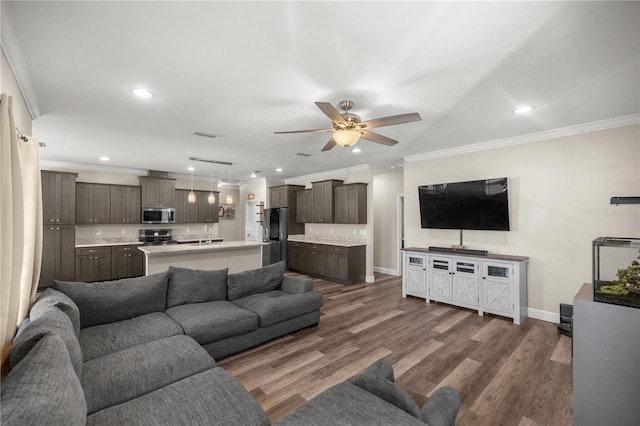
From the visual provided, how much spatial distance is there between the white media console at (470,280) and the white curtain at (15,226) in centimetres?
489

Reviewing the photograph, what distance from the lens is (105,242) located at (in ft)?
22.4

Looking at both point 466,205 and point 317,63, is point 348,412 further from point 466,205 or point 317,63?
point 466,205

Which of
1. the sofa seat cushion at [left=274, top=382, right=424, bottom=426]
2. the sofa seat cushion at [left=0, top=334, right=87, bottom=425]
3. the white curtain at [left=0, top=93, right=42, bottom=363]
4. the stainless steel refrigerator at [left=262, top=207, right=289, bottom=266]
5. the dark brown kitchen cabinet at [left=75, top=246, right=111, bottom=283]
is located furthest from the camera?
the stainless steel refrigerator at [left=262, top=207, right=289, bottom=266]

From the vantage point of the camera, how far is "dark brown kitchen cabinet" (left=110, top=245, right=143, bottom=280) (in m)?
6.53

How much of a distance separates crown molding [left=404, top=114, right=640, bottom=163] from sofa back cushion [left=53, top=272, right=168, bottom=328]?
15.6ft

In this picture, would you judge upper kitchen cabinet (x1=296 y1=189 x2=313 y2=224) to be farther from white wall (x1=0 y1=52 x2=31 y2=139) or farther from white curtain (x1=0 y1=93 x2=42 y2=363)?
white curtain (x1=0 y1=93 x2=42 y2=363)

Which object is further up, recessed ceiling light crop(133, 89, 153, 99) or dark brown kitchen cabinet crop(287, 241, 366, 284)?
recessed ceiling light crop(133, 89, 153, 99)

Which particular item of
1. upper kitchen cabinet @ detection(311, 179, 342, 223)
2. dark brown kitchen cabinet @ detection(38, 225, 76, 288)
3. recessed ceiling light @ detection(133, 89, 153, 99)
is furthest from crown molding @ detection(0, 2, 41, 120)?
upper kitchen cabinet @ detection(311, 179, 342, 223)

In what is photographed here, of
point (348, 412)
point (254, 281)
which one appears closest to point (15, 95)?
point (254, 281)

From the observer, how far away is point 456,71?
7.86ft

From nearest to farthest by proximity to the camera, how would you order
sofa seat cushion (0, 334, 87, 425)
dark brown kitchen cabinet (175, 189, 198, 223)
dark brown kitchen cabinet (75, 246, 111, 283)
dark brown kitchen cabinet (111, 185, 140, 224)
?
sofa seat cushion (0, 334, 87, 425) < dark brown kitchen cabinet (75, 246, 111, 283) < dark brown kitchen cabinet (111, 185, 140, 224) < dark brown kitchen cabinet (175, 189, 198, 223)

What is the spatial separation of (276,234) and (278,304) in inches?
194

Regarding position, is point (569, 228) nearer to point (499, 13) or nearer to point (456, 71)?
point (456, 71)

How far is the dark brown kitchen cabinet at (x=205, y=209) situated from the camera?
8.20 metres
